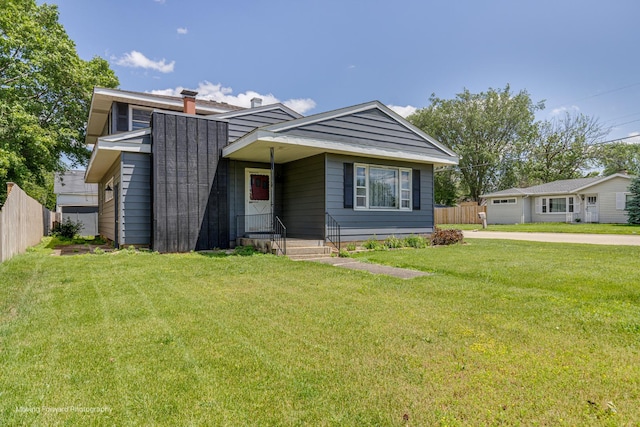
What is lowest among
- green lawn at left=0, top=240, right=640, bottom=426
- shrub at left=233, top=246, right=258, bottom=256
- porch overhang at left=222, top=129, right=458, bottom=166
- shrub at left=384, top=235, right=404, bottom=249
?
green lawn at left=0, top=240, right=640, bottom=426

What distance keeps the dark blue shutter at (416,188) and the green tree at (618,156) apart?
36.2 meters

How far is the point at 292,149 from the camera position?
9.65 m

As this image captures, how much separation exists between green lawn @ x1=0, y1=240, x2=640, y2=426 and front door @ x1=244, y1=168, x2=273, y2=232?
5580mm

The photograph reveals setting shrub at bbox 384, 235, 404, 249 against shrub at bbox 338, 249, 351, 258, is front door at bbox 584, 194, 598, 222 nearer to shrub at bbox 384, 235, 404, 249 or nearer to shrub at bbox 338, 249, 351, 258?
shrub at bbox 384, 235, 404, 249

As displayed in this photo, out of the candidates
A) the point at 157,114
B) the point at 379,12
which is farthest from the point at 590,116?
the point at 157,114

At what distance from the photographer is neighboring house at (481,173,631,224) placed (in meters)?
24.6

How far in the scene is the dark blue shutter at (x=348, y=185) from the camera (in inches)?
401

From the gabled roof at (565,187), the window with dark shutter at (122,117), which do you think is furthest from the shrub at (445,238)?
the gabled roof at (565,187)

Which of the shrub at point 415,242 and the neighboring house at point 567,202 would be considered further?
the neighboring house at point 567,202

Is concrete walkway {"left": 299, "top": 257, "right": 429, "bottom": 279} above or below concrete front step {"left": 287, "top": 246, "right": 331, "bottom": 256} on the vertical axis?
below

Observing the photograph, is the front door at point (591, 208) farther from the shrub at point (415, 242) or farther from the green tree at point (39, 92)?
the green tree at point (39, 92)

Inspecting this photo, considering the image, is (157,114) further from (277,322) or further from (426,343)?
(426,343)

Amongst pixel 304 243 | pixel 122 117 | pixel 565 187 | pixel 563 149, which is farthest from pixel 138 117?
pixel 563 149

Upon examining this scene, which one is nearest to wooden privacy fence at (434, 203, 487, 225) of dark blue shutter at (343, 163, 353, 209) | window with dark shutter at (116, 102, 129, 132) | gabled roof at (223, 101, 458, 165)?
gabled roof at (223, 101, 458, 165)
